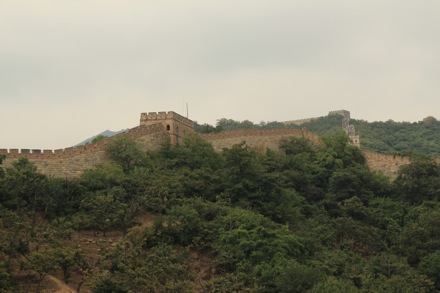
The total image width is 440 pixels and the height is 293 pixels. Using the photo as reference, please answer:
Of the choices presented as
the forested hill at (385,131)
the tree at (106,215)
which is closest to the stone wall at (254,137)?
the tree at (106,215)

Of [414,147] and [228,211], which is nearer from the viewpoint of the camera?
[228,211]

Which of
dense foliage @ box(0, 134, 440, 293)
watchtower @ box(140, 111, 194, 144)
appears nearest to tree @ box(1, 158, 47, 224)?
dense foliage @ box(0, 134, 440, 293)

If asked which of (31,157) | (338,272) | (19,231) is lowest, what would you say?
(338,272)

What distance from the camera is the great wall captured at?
46500mm

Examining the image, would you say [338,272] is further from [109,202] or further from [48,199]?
[48,199]

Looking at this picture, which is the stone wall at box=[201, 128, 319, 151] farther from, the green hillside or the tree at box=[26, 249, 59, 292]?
the tree at box=[26, 249, 59, 292]

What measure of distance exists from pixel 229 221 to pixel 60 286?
976cm

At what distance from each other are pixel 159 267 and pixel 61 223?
20.8 ft

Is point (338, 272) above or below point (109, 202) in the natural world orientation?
below

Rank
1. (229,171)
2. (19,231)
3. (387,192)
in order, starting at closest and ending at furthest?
(19,231)
(229,171)
(387,192)

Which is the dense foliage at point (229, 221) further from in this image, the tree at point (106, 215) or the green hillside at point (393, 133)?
the green hillside at point (393, 133)

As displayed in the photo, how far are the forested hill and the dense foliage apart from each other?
2443cm

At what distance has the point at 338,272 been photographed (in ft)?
126

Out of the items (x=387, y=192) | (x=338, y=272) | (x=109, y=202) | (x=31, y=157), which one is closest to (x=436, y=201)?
(x=387, y=192)
